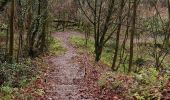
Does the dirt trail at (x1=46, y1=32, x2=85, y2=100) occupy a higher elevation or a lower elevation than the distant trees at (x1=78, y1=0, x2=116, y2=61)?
lower

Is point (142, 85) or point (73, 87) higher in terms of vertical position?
point (142, 85)

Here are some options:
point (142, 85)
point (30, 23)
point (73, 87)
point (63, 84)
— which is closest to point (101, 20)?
point (30, 23)

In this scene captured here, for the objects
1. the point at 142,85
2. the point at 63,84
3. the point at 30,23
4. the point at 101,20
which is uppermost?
the point at 101,20

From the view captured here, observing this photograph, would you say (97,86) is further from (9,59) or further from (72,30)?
(72,30)

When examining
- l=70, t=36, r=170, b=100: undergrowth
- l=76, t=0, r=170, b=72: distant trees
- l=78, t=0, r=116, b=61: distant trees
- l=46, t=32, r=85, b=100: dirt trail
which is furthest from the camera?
l=78, t=0, r=116, b=61: distant trees

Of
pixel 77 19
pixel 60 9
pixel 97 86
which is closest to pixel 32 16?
pixel 97 86

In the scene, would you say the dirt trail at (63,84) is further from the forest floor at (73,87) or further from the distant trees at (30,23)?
the distant trees at (30,23)

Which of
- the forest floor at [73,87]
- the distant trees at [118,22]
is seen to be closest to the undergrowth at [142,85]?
the forest floor at [73,87]

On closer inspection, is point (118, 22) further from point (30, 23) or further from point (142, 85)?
point (142, 85)

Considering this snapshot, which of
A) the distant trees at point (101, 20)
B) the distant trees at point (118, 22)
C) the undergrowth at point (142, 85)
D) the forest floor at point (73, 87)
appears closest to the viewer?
the undergrowth at point (142, 85)

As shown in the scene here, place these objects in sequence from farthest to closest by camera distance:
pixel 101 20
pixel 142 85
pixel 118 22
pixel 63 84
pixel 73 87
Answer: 1. pixel 101 20
2. pixel 118 22
3. pixel 63 84
4. pixel 73 87
5. pixel 142 85

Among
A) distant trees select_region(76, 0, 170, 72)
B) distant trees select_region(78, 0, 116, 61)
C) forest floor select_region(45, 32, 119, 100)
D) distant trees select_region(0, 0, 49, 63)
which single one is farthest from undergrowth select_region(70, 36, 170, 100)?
distant trees select_region(78, 0, 116, 61)

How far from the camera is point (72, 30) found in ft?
198

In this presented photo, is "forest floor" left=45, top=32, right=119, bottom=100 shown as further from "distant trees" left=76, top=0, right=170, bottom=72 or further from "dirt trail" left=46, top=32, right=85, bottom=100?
"distant trees" left=76, top=0, right=170, bottom=72
